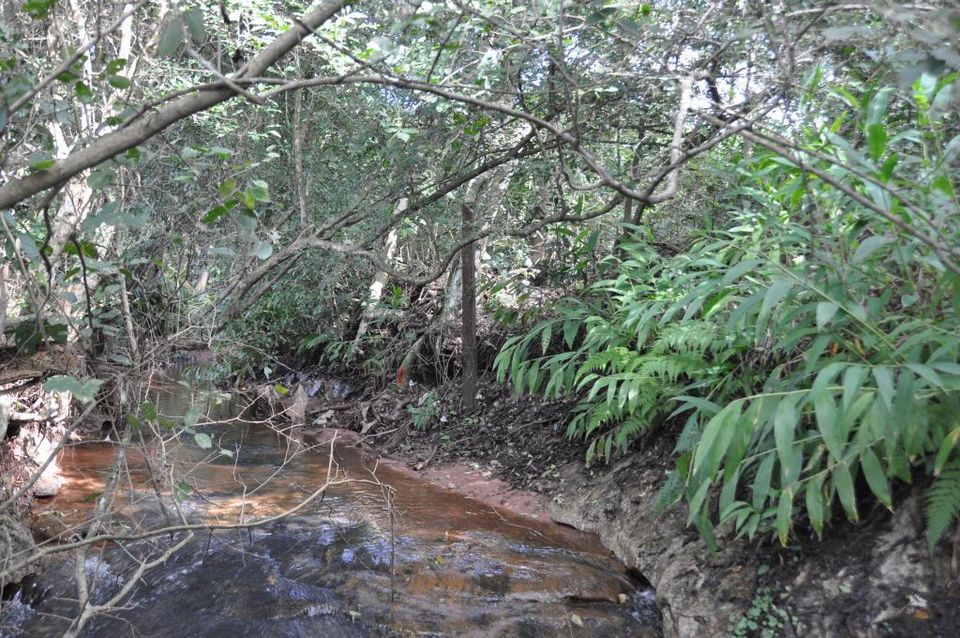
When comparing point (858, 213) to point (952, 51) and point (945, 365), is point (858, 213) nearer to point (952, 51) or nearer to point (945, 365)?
point (945, 365)

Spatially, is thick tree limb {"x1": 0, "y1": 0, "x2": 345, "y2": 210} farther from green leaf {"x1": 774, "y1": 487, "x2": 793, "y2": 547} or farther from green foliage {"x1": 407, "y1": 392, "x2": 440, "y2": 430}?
green foliage {"x1": 407, "y1": 392, "x2": 440, "y2": 430}

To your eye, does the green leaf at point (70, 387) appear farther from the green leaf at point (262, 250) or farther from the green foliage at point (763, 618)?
the green foliage at point (763, 618)

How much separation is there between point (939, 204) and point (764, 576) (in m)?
1.82

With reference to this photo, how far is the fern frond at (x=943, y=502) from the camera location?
2.60m

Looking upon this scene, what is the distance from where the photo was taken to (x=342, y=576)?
404cm

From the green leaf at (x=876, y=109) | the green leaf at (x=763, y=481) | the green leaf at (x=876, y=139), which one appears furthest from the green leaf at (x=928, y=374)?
the green leaf at (x=876, y=109)

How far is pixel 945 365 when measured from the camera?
2.52 m

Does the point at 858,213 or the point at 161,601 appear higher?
the point at 858,213

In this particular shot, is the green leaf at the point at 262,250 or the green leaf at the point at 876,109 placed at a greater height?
the green leaf at the point at 876,109

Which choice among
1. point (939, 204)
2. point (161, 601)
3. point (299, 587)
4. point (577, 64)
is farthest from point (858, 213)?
point (161, 601)

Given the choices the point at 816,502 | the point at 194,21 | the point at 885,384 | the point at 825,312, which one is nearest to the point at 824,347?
the point at 825,312

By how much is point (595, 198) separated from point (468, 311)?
231 centimetres

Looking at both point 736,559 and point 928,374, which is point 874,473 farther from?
point 736,559

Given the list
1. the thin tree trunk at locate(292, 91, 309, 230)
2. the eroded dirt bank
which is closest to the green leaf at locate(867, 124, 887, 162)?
the eroded dirt bank
